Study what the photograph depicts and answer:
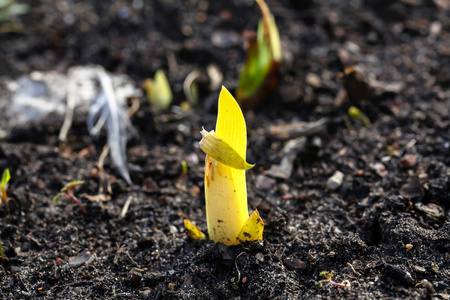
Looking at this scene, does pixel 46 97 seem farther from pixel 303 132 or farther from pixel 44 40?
pixel 303 132

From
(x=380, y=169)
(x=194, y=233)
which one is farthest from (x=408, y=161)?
(x=194, y=233)

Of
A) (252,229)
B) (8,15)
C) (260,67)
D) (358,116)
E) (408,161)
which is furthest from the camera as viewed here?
(8,15)

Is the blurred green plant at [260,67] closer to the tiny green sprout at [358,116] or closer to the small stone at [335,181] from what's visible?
the tiny green sprout at [358,116]

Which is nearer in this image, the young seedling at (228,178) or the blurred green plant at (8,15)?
the young seedling at (228,178)

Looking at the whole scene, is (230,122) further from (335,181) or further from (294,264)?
(335,181)

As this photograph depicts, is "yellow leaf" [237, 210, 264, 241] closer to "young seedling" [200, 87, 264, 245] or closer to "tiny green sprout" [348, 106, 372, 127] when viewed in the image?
"young seedling" [200, 87, 264, 245]

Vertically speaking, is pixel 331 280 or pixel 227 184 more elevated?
pixel 227 184

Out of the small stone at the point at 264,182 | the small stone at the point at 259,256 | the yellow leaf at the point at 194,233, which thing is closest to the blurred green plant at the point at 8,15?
the small stone at the point at 264,182
